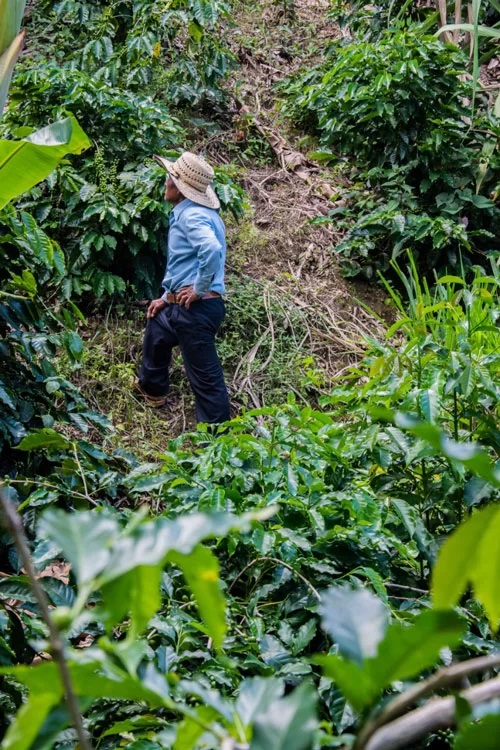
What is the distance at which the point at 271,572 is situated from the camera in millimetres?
1834

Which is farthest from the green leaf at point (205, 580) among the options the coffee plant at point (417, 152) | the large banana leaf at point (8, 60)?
the coffee plant at point (417, 152)

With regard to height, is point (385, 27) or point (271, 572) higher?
point (385, 27)

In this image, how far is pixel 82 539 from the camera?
1.22ft

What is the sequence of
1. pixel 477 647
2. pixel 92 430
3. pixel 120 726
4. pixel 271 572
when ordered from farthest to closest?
pixel 92 430, pixel 271 572, pixel 477 647, pixel 120 726

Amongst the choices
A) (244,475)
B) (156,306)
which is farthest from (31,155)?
(156,306)

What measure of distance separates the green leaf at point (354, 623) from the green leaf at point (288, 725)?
32 mm

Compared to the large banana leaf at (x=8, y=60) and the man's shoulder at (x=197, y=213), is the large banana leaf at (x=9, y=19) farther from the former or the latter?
the man's shoulder at (x=197, y=213)

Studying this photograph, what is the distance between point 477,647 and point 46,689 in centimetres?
120

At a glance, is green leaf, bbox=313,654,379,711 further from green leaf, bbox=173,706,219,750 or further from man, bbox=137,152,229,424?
man, bbox=137,152,229,424

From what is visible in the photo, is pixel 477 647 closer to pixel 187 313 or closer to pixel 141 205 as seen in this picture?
pixel 187 313

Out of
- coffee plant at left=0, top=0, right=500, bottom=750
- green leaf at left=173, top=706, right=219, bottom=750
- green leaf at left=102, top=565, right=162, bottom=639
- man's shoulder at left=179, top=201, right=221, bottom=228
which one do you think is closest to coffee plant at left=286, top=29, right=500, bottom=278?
coffee plant at left=0, top=0, right=500, bottom=750

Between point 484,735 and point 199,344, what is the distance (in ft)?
12.4

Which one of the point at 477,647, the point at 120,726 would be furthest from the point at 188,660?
the point at 477,647

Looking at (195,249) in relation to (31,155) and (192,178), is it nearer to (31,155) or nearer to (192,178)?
(192,178)
